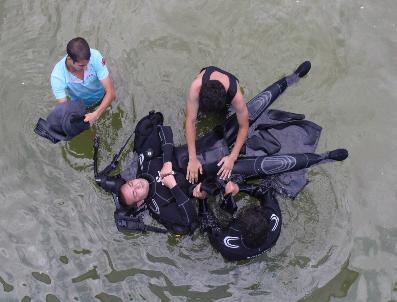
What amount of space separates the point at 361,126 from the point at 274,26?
210cm

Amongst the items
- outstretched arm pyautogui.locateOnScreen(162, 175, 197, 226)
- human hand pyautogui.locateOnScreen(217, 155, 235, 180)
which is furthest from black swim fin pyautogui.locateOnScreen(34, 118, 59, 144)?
human hand pyautogui.locateOnScreen(217, 155, 235, 180)

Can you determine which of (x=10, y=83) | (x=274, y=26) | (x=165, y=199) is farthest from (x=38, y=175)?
(x=274, y=26)

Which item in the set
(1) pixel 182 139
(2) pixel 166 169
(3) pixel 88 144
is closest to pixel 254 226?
(2) pixel 166 169

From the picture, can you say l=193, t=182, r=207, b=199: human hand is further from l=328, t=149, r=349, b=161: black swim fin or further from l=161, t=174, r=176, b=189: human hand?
l=328, t=149, r=349, b=161: black swim fin

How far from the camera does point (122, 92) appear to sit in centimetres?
709

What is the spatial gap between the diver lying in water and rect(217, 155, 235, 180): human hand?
123mm

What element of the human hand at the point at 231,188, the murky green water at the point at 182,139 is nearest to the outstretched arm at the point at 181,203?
the human hand at the point at 231,188

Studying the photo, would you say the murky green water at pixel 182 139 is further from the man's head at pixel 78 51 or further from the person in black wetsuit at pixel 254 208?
the man's head at pixel 78 51

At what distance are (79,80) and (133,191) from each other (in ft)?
5.00

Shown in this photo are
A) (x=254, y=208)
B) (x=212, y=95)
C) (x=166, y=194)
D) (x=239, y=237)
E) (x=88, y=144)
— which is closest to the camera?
(x=212, y=95)

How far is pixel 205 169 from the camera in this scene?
6.11 meters

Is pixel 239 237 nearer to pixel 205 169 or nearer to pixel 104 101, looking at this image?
pixel 205 169

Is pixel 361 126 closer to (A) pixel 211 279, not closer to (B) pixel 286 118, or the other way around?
(B) pixel 286 118

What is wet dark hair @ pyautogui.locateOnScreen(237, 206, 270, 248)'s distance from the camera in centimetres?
512
